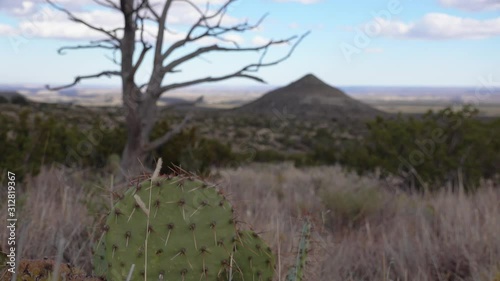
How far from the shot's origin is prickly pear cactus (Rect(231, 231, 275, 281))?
262cm

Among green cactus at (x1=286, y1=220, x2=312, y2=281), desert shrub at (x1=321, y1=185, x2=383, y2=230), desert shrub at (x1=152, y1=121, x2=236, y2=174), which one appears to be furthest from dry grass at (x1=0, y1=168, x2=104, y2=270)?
desert shrub at (x1=152, y1=121, x2=236, y2=174)

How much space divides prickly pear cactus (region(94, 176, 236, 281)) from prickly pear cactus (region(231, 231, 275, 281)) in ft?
0.76

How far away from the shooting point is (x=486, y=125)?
10.3 m

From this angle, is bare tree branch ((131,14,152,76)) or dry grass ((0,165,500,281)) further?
bare tree branch ((131,14,152,76))

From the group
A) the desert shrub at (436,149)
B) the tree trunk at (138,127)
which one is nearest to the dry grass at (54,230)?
the tree trunk at (138,127)

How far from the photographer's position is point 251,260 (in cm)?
263

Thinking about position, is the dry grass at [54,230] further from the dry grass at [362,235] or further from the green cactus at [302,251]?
the green cactus at [302,251]

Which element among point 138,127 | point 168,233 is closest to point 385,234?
point 168,233

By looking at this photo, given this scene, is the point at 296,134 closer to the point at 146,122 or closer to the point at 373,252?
the point at 146,122

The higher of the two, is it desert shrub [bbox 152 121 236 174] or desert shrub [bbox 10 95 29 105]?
desert shrub [bbox 152 121 236 174]

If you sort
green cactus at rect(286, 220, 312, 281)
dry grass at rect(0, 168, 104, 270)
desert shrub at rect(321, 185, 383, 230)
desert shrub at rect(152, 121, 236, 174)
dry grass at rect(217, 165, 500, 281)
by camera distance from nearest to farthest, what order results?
green cactus at rect(286, 220, 312, 281) < dry grass at rect(0, 168, 104, 270) < dry grass at rect(217, 165, 500, 281) < desert shrub at rect(321, 185, 383, 230) < desert shrub at rect(152, 121, 236, 174)

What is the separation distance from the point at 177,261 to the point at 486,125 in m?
9.04

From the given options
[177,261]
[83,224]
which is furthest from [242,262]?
[83,224]

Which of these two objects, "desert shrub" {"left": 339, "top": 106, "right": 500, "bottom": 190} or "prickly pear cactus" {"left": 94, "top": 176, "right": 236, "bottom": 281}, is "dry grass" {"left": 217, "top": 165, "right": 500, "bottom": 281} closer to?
"prickly pear cactus" {"left": 94, "top": 176, "right": 236, "bottom": 281}
